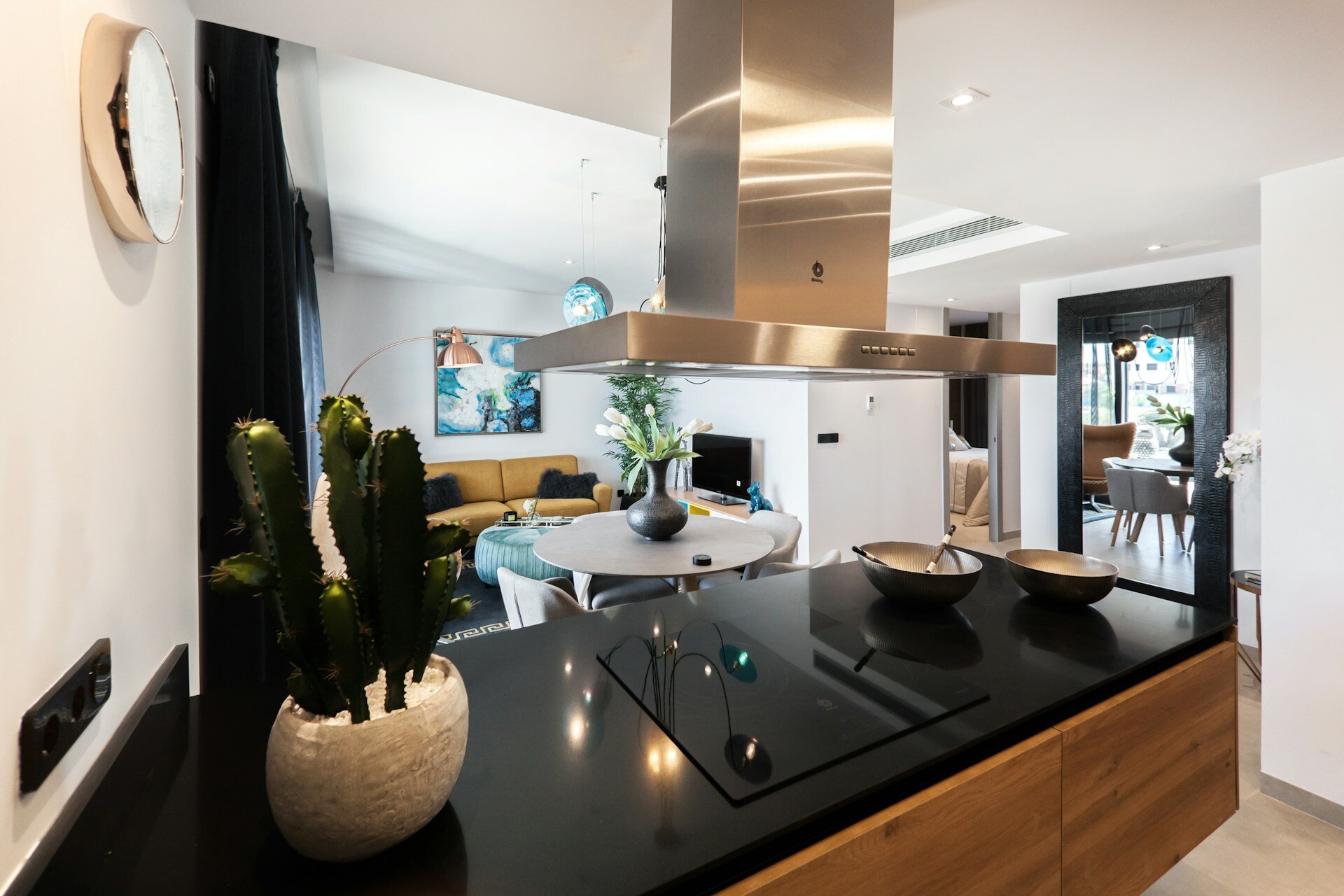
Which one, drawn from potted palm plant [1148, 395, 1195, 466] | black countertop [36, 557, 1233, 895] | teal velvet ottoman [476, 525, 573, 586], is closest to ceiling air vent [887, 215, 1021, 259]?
potted palm plant [1148, 395, 1195, 466]

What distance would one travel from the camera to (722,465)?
17.4ft

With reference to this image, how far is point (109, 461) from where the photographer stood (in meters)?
0.86

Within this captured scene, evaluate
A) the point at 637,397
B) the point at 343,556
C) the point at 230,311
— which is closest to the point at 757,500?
the point at 637,397

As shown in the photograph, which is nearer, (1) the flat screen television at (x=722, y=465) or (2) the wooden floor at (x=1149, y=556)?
(2) the wooden floor at (x=1149, y=556)

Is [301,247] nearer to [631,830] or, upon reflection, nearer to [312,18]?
[312,18]

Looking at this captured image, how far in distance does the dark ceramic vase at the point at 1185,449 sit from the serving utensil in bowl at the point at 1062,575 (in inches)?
93.5

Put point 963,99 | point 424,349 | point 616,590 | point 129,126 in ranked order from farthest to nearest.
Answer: point 424,349 → point 616,590 → point 963,99 → point 129,126

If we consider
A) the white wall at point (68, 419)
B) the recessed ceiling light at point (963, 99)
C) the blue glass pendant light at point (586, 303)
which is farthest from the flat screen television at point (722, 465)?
the white wall at point (68, 419)

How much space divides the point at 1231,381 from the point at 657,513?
3.23 meters

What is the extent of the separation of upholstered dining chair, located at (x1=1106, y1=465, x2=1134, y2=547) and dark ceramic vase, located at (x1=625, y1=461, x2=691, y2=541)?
9.23 ft

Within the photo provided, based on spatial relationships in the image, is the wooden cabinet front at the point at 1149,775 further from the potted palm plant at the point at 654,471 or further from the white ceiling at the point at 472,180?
the white ceiling at the point at 472,180

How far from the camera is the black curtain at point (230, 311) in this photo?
144cm

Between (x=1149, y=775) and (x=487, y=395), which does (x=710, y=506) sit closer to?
(x=487, y=395)

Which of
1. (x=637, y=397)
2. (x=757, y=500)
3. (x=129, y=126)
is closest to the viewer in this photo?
(x=129, y=126)
